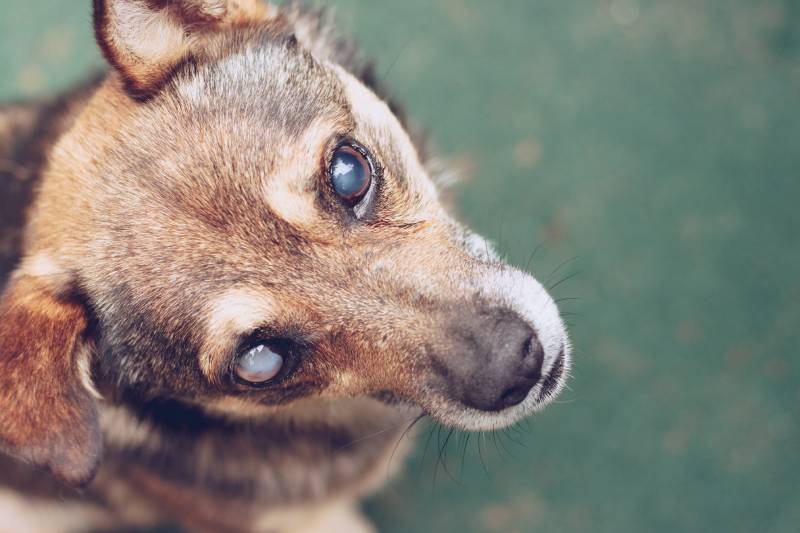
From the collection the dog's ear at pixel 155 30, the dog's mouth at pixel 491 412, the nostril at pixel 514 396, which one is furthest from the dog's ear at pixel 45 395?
the nostril at pixel 514 396

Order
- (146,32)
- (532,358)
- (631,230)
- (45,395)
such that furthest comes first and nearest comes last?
(631,230)
(146,32)
(532,358)
(45,395)

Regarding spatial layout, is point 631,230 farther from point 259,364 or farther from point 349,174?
point 259,364

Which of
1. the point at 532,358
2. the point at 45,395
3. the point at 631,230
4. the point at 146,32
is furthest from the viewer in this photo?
the point at 631,230

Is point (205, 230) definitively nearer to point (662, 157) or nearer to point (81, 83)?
point (81, 83)

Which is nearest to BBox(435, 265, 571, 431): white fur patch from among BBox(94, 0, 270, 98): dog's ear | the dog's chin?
the dog's chin

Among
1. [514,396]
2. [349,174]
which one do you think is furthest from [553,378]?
[349,174]

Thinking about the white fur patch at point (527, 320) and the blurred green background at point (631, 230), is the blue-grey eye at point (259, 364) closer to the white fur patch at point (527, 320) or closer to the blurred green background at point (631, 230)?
the white fur patch at point (527, 320)

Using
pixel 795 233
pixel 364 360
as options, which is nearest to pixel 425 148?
pixel 364 360
